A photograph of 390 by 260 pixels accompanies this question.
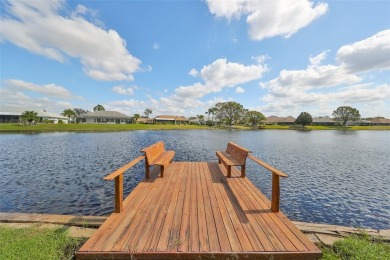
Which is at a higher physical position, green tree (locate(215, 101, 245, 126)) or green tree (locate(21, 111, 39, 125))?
green tree (locate(215, 101, 245, 126))

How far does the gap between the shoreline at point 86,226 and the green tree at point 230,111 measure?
100216mm

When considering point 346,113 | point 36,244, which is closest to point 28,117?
point 36,244

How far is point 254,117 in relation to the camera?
106250 mm

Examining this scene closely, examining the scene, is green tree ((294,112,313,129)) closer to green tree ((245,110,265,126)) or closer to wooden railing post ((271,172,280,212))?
green tree ((245,110,265,126))

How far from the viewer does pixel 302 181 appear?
474 inches

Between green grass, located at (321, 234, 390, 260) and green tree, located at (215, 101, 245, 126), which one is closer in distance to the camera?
green grass, located at (321, 234, 390, 260)

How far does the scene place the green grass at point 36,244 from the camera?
4035mm

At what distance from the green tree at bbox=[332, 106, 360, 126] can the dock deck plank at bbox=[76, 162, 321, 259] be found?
139485 millimetres

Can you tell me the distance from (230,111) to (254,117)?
42.1ft

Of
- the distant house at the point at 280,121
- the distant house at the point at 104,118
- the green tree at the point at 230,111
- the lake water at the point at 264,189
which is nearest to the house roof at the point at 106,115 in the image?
the distant house at the point at 104,118

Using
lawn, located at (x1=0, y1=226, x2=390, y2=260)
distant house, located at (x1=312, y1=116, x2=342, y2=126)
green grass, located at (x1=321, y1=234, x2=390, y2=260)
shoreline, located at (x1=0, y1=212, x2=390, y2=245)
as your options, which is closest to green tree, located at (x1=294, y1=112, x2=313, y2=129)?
distant house, located at (x1=312, y1=116, x2=342, y2=126)

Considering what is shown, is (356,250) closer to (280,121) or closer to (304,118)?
(304,118)

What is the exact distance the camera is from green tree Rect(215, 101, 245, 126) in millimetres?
104000

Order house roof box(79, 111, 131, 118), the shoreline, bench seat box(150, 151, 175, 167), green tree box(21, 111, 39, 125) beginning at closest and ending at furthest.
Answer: the shoreline → bench seat box(150, 151, 175, 167) → green tree box(21, 111, 39, 125) → house roof box(79, 111, 131, 118)
